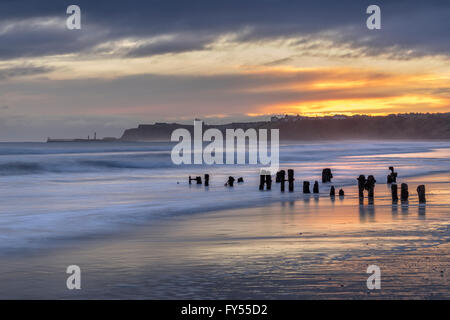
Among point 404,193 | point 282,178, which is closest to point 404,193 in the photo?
point 404,193

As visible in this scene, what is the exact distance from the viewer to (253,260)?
9516 mm

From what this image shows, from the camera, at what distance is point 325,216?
15375mm

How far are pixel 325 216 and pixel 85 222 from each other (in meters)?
6.22

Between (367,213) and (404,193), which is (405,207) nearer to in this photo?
(404,193)

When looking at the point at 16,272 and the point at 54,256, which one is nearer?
the point at 16,272

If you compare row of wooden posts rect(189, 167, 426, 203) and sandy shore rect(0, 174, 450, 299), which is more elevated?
row of wooden posts rect(189, 167, 426, 203)

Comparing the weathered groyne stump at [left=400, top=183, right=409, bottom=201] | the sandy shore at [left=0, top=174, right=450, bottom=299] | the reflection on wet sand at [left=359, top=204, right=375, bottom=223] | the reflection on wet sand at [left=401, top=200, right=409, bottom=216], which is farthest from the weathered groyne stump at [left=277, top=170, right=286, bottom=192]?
the sandy shore at [left=0, top=174, right=450, bottom=299]

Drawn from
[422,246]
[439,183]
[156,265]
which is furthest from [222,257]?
[439,183]

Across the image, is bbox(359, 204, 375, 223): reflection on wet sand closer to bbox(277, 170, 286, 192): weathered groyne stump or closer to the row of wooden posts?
the row of wooden posts

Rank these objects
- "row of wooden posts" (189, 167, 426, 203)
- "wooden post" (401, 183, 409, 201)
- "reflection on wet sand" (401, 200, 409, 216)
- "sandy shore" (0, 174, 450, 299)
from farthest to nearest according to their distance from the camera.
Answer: "wooden post" (401, 183, 409, 201)
"row of wooden posts" (189, 167, 426, 203)
"reflection on wet sand" (401, 200, 409, 216)
"sandy shore" (0, 174, 450, 299)

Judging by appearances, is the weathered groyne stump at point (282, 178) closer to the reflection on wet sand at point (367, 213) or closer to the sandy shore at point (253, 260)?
the reflection on wet sand at point (367, 213)

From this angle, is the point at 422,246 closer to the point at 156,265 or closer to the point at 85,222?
the point at 156,265

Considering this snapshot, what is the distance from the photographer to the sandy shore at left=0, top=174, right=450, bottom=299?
25.2 feet

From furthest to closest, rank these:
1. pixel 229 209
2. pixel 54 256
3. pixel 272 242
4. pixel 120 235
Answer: pixel 229 209 → pixel 120 235 → pixel 272 242 → pixel 54 256
